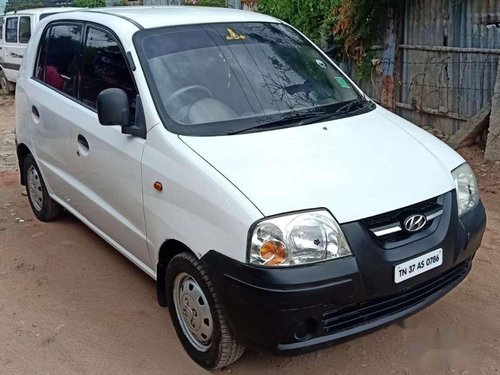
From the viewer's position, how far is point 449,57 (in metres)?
6.99

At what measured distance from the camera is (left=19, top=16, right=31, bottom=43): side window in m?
12.6

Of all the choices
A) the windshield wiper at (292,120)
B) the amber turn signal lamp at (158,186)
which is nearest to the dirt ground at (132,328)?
the amber turn signal lamp at (158,186)

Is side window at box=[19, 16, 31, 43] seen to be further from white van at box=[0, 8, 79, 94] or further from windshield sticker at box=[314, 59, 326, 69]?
windshield sticker at box=[314, 59, 326, 69]

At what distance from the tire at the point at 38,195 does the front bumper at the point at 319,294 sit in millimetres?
2852

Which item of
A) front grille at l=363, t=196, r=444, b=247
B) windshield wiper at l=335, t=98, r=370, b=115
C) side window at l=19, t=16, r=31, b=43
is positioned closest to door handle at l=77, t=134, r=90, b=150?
windshield wiper at l=335, t=98, r=370, b=115

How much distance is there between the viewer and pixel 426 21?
729cm

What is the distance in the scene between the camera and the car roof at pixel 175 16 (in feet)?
13.0

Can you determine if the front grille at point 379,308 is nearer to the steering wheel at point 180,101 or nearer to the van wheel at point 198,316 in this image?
the van wheel at point 198,316

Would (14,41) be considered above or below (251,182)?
above

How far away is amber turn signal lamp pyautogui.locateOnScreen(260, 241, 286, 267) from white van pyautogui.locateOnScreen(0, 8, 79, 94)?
10680 millimetres

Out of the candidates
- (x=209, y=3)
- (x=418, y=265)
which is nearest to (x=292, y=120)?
(x=418, y=265)

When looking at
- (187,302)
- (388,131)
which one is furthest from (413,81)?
(187,302)

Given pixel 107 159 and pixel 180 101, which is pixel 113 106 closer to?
pixel 180 101

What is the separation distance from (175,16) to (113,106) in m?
1.00
